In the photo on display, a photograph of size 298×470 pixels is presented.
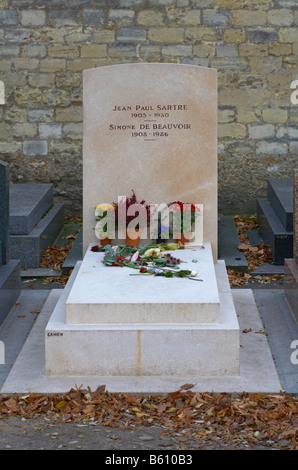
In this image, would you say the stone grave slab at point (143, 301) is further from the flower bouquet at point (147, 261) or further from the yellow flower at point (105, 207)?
the yellow flower at point (105, 207)

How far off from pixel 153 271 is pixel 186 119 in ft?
5.21

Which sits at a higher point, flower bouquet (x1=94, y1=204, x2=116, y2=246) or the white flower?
flower bouquet (x1=94, y1=204, x2=116, y2=246)

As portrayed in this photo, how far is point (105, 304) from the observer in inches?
224

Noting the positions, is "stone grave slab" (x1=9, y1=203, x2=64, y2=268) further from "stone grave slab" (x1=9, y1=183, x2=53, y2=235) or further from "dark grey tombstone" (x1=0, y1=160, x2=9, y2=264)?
"dark grey tombstone" (x1=0, y1=160, x2=9, y2=264)

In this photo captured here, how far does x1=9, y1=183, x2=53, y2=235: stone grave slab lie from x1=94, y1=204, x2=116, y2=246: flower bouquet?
1.62 metres

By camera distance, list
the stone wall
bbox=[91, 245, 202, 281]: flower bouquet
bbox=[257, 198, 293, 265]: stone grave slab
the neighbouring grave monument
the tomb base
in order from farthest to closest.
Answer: the stone wall, bbox=[257, 198, 293, 265]: stone grave slab, bbox=[91, 245, 202, 281]: flower bouquet, the neighbouring grave monument, the tomb base

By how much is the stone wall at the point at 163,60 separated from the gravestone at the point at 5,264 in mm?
4208

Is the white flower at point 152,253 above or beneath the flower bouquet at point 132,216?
beneath

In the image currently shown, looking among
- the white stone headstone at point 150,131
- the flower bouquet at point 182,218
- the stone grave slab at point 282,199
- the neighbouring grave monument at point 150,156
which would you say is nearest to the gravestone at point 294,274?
the neighbouring grave monument at point 150,156

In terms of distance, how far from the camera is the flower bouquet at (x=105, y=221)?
7.33m

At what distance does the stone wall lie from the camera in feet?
36.0

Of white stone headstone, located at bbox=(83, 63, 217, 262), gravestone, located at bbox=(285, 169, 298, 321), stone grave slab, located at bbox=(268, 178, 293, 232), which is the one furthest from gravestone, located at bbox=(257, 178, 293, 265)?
white stone headstone, located at bbox=(83, 63, 217, 262)

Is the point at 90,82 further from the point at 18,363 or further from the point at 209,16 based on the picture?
the point at 209,16

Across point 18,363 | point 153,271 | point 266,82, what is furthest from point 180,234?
point 266,82
